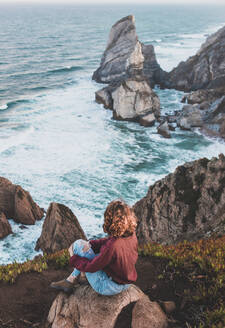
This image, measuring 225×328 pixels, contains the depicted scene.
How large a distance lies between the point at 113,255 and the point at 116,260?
0.36 feet

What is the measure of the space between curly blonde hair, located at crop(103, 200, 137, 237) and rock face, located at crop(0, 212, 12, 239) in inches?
A: 552

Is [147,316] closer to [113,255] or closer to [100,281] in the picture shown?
[100,281]

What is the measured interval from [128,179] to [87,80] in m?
41.8

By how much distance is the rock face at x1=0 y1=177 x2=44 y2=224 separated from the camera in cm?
1817

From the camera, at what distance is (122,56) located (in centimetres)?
5938

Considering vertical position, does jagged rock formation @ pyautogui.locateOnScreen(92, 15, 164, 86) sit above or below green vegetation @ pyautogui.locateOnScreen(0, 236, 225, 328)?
above

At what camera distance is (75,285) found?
5.64 m

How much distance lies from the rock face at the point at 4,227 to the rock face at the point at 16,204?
104 centimetres

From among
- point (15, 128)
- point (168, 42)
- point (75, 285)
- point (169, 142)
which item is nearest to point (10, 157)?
point (15, 128)

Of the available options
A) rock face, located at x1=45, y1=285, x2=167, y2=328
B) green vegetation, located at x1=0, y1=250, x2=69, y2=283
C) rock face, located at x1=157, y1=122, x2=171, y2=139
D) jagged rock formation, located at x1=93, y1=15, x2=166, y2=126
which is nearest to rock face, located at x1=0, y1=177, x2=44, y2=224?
green vegetation, located at x1=0, y1=250, x2=69, y2=283

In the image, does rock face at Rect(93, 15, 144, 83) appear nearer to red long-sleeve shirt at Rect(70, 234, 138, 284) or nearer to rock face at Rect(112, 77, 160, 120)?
rock face at Rect(112, 77, 160, 120)

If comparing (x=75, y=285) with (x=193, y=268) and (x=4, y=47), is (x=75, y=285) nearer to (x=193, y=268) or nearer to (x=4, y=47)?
(x=193, y=268)

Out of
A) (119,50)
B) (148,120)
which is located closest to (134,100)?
(148,120)

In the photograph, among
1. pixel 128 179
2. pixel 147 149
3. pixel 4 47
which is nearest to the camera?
pixel 128 179
